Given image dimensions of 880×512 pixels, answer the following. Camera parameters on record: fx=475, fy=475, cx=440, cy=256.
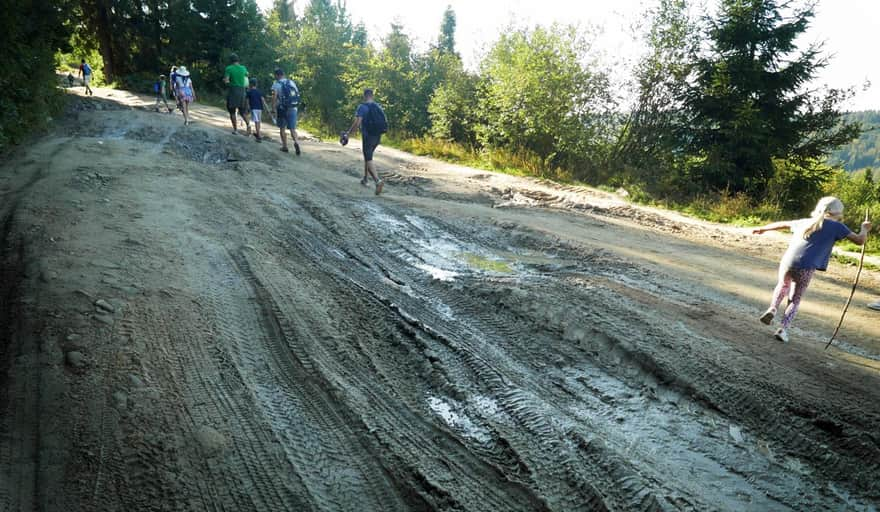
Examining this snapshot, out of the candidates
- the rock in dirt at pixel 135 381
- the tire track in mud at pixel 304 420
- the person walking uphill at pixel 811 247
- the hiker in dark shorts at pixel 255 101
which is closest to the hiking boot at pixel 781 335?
the person walking uphill at pixel 811 247

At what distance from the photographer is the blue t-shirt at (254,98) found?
1391cm

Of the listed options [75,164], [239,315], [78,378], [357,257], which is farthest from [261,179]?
[78,378]

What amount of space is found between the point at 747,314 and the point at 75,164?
402 inches

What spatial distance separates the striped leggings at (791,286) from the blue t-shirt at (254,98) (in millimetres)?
13533

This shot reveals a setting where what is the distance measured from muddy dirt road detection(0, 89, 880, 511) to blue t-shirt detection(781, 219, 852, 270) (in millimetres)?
798

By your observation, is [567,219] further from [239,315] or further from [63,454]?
[63,454]

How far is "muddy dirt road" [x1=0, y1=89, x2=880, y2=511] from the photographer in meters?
2.75

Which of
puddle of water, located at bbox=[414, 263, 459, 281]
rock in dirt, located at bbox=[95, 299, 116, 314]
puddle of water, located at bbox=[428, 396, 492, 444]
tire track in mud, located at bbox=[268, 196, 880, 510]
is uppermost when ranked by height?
puddle of water, located at bbox=[414, 263, 459, 281]

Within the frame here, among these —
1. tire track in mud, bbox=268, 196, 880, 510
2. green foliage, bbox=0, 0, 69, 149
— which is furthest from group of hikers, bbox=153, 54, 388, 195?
tire track in mud, bbox=268, 196, 880, 510

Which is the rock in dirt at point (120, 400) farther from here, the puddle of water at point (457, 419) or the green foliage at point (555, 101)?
the green foliage at point (555, 101)

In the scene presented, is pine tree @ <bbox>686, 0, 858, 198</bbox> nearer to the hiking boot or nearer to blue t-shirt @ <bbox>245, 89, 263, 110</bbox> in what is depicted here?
the hiking boot

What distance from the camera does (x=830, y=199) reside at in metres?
4.82

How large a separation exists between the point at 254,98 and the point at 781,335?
1394cm

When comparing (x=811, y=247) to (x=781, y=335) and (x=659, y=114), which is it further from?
(x=659, y=114)
